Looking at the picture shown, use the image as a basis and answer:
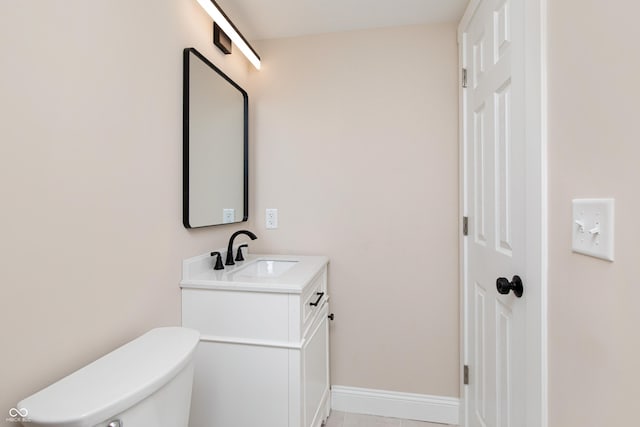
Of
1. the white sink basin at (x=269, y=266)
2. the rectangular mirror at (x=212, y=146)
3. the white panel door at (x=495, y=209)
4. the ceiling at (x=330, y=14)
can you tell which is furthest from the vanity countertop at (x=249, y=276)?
the ceiling at (x=330, y=14)

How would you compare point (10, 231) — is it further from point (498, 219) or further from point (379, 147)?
point (379, 147)

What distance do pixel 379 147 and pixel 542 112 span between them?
1.07 meters

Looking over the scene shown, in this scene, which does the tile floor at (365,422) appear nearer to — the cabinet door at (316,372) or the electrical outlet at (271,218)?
the cabinet door at (316,372)

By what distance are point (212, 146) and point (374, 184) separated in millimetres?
949

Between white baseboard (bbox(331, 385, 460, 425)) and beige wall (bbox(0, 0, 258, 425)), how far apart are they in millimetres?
1180

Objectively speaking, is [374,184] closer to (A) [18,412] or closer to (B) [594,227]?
(B) [594,227]

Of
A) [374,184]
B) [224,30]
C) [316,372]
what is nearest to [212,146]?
[224,30]

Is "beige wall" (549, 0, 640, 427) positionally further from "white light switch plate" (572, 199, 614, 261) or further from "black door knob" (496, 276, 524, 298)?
"black door knob" (496, 276, 524, 298)

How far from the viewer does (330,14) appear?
1.72 m

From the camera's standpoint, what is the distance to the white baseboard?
176 cm

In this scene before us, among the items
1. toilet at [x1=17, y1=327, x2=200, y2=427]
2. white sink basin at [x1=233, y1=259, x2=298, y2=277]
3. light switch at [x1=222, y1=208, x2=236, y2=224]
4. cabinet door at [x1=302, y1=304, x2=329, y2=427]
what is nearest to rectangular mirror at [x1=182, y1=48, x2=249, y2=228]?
light switch at [x1=222, y1=208, x2=236, y2=224]

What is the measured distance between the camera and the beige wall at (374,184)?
1.79 meters

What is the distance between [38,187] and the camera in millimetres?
780

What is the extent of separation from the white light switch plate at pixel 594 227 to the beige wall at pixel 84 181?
1288mm
